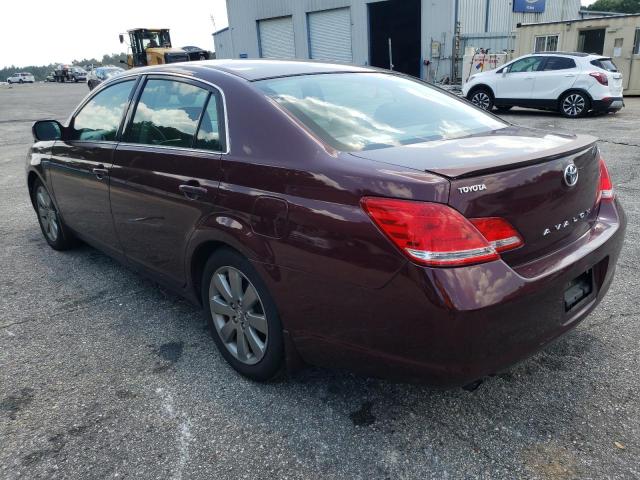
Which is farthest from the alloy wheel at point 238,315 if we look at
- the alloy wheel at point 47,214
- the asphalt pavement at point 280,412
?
the alloy wheel at point 47,214

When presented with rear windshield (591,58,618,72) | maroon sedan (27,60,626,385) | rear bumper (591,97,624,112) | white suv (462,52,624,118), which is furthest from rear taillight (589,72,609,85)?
maroon sedan (27,60,626,385)

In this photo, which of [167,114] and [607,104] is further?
[607,104]

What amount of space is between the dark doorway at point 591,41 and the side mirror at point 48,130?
724 inches

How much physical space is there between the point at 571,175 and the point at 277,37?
100ft

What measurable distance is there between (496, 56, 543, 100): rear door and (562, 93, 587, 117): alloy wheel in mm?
947

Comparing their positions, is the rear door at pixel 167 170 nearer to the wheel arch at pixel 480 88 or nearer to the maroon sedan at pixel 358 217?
the maroon sedan at pixel 358 217

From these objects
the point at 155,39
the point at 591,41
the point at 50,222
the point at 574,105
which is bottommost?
the point at 574,105

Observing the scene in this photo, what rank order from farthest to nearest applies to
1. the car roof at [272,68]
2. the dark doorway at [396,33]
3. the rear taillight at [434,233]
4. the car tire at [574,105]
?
the dark doorway at [396,33], the car tire at [574,105], the car roof at [272,68], the rear taillight at [434,233]

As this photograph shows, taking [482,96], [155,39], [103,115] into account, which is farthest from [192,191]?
[155,39]

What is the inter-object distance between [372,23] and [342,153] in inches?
1049

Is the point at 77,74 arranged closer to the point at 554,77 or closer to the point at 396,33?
the point at 396,33

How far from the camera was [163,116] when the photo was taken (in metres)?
3.20

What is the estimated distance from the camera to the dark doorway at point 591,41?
18.0m

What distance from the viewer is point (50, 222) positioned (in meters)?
4.93
